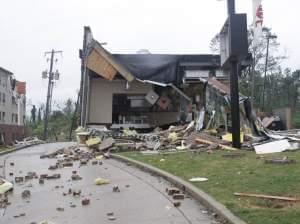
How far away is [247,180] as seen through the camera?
31.7 feet

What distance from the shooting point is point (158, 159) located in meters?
15.5

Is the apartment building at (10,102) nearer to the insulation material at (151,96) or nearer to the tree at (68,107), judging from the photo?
the tree at (68,107)

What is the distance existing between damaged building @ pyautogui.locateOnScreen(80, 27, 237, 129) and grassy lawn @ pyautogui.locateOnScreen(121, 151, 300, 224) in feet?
49.8

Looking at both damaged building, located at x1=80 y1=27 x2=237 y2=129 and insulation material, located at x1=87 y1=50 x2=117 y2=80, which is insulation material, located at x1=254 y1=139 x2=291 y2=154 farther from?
insulation material, located at x1=87 y1=50 x2=117 y2=80

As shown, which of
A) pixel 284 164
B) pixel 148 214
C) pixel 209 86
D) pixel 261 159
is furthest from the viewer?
pixel 209 86

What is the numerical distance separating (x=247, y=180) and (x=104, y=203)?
2.56m

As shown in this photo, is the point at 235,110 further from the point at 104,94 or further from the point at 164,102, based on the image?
the point at 104,94

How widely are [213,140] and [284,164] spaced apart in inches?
274

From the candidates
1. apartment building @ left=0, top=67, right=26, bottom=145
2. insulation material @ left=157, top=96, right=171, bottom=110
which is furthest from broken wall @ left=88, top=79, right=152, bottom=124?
apartment building @ left=0, top=67, right=26, bottom=145

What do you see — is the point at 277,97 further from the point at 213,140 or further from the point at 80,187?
the point at 80,187

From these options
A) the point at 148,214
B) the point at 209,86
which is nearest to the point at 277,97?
the point at 209,86

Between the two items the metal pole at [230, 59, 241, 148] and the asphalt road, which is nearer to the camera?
the asphalt road

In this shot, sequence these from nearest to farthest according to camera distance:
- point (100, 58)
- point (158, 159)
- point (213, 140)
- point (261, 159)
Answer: point (261, 159)
point (158, 159)
point (213, 140)
point (100, 58)

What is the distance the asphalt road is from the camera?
792 centimetres
